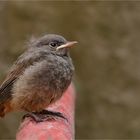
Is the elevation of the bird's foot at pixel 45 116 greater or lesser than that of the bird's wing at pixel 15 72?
lesser

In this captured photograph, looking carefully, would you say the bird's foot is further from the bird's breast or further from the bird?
the bird's breast

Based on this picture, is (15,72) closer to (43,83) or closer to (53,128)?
(43,83)

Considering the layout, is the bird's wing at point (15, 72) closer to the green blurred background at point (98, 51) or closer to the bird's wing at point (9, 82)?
the bird's wing at point (9, 82)

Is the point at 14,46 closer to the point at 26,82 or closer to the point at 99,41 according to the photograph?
the point at 99,41

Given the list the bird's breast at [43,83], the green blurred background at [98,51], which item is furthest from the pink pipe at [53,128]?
the green blurred background at [98,51]

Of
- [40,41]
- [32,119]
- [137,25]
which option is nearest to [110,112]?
[137,25]

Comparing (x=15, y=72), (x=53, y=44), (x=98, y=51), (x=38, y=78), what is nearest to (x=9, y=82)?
(x=15, y=72)

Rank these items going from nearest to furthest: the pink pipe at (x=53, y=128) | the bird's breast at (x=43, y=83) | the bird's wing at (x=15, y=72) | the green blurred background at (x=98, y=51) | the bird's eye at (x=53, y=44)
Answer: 1. the pink pipe at (x=53, y=128)
2. the bird's breast at (x=43, y=83)
3. the bird's wing at (x=15, y=72)
4. the bird's eye at (x=53, y=44)
5. the green blurred background at (x=98, y=51)
